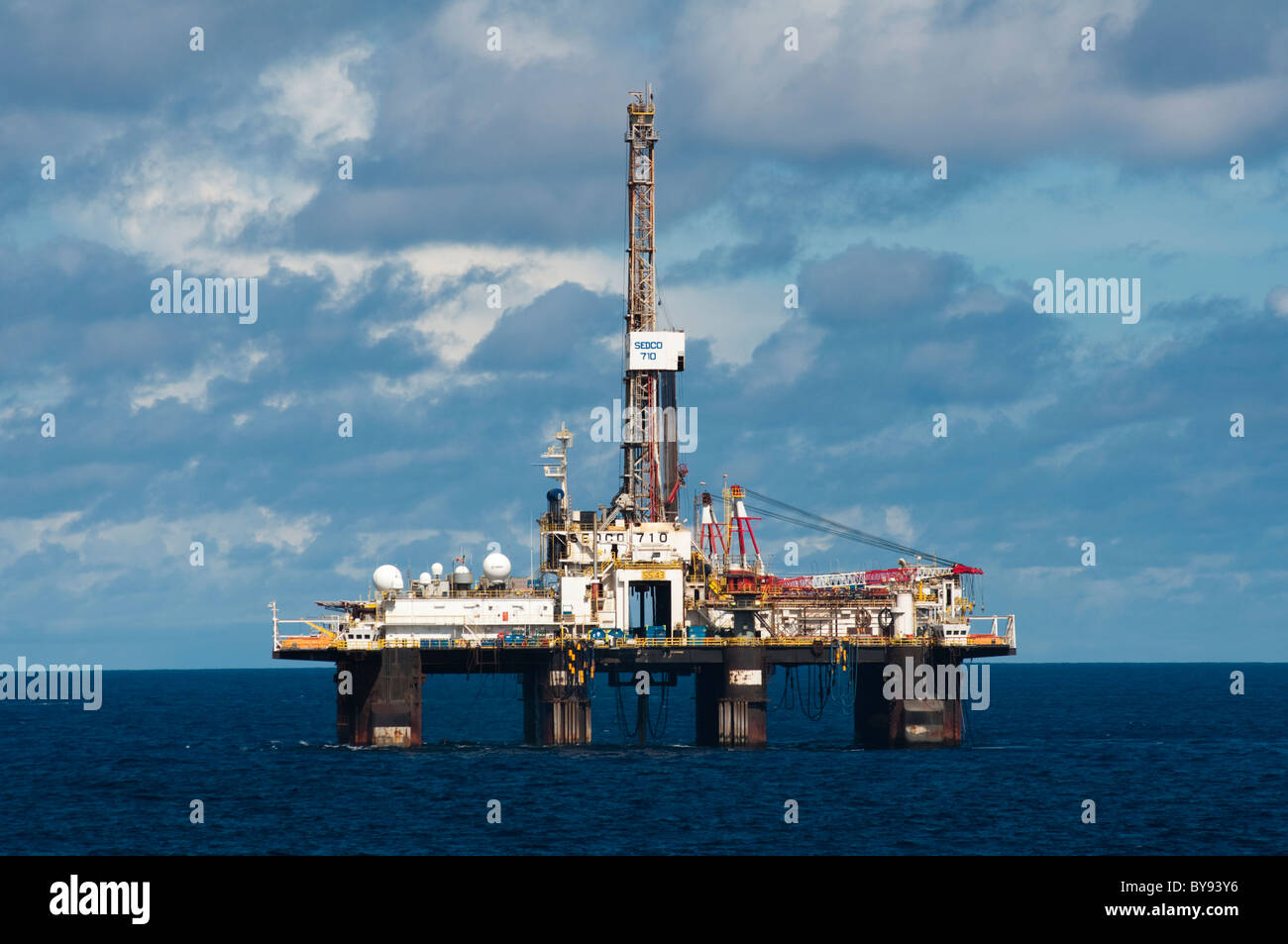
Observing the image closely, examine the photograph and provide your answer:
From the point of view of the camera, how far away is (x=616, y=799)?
3307 inches

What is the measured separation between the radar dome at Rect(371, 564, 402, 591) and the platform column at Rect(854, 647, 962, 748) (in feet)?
95.5

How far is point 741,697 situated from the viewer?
4028 inches

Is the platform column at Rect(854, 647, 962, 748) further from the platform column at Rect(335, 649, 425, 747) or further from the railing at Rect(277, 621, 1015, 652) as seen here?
the platform column at Rect(335, 649, 425, 747)

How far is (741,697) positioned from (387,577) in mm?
22919

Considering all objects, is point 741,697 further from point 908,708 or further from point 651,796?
point 651,796

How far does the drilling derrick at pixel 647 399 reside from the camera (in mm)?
110938
